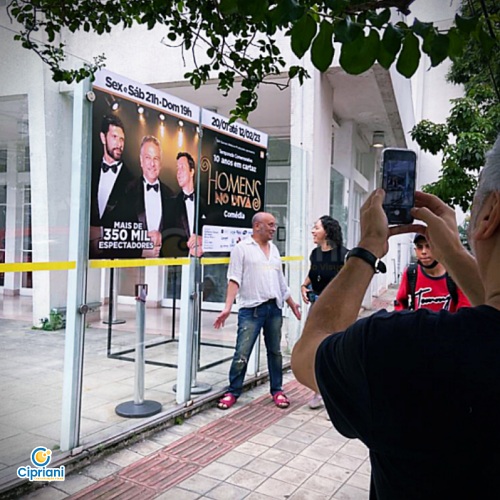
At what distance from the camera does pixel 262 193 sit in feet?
19.4

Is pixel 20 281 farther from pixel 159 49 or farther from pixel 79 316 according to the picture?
pixel 159 49

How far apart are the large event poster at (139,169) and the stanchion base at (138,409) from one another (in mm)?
1385

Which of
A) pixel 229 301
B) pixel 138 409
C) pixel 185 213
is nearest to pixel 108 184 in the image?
pixel 185 213

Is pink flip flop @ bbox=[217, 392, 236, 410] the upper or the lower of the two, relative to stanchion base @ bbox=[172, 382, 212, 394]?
lower

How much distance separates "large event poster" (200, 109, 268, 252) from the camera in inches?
194

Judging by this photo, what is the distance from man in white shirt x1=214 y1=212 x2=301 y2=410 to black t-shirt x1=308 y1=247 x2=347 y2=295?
411 millimetres

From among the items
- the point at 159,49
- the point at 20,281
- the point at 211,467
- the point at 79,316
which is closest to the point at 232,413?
the point at 211,467

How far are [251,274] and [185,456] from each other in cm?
186

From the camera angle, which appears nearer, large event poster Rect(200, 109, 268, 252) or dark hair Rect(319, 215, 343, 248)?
Answer: large event poster Rect(200, 109, 268, 252)

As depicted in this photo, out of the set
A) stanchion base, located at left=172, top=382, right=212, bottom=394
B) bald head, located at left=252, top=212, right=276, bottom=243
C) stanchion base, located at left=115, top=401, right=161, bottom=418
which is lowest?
stanchion base, located at left=172, top=382, right=212, bottom=394

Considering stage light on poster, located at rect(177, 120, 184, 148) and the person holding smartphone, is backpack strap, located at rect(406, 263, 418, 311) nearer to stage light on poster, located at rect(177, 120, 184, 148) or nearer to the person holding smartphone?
stage light on poster, located at rect(177, 120, 184, 148)

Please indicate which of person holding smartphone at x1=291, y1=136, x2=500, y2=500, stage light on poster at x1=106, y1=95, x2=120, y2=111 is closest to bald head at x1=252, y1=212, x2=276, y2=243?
stage light on poster at x1=106, y1=95, x2=120, y2=111

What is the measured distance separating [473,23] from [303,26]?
61 cm

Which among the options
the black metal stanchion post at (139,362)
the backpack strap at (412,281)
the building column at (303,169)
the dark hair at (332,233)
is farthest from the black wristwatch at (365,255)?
the building column at (303,169)
